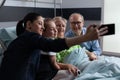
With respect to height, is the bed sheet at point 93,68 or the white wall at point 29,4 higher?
the white wall at point 29,4

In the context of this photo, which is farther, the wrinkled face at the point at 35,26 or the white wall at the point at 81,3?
the white wall at the point at 81,3

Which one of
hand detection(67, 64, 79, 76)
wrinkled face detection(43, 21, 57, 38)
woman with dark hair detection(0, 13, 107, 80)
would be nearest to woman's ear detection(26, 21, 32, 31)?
woman with dark hair detection(0, 13, 107, 80)

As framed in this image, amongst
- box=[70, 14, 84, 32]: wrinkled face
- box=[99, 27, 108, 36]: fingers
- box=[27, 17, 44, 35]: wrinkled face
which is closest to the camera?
box=[99, 27, 108, 36]: fingers

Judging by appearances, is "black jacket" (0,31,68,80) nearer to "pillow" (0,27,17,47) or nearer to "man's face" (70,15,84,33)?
"pillow" (0,27,17,47)

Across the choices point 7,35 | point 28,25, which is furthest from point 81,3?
point 28,25

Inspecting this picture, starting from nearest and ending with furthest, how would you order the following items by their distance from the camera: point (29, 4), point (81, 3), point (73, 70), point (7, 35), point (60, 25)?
point (73, 70) < point (60, 25) < point (7, 35) < point (29, 4) < point (81, 3)

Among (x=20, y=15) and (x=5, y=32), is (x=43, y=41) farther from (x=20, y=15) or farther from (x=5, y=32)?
(x=20, y=15)

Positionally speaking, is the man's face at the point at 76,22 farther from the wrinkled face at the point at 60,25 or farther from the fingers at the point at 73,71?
the fingers at the point at 73,71

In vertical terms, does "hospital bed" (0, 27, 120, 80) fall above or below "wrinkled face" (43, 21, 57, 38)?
below

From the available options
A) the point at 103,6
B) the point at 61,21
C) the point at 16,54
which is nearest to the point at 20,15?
the point at 61,21

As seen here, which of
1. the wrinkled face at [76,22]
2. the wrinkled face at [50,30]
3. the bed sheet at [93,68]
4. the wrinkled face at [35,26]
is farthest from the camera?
the wrinkled face at [76,22]

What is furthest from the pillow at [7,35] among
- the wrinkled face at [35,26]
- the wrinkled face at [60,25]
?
the wrinkled face at [35,26]

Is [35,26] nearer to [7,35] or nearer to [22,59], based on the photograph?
[22,59]

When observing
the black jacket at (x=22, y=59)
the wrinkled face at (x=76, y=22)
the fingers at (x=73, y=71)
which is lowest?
the fingers at (x=73, y=71)
